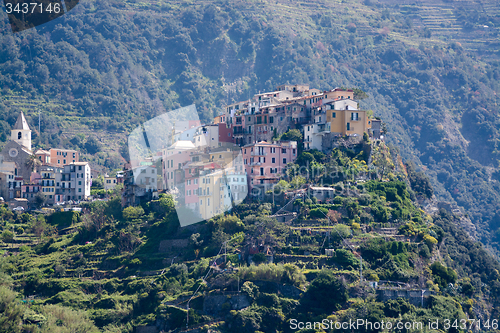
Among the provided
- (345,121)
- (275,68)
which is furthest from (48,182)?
(275,68)

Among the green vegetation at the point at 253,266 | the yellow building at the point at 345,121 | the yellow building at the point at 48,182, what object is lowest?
the green vegetation at the point at 253,266

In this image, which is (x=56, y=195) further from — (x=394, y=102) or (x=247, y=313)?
(x=394, y=102)

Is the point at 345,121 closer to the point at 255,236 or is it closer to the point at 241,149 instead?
the point at 241,149

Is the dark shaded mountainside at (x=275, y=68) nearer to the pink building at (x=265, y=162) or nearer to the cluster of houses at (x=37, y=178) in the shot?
the cluster of houses at (x=37, y=178)

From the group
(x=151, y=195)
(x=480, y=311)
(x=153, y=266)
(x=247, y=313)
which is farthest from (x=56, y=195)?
(x=480, y=311)

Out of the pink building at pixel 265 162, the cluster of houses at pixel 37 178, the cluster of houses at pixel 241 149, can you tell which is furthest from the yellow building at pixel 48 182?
the pink building at pixel 265 162

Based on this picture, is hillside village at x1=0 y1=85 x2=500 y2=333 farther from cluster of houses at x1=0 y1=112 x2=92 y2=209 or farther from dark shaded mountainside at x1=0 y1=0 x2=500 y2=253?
dark shaded mountainside at x1=0 y1=0 x2=500 y2=253

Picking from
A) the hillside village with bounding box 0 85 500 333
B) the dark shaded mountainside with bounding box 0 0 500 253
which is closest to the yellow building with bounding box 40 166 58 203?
the hillside village with bounding box 0 85 500 333
